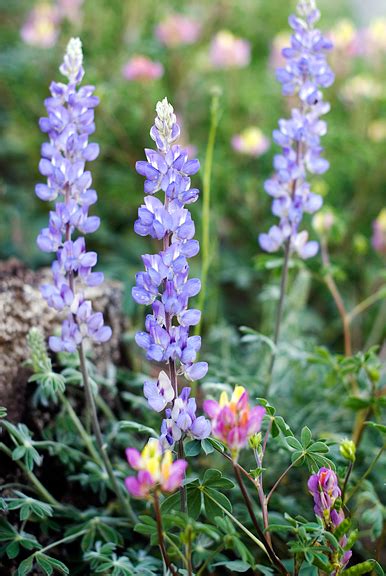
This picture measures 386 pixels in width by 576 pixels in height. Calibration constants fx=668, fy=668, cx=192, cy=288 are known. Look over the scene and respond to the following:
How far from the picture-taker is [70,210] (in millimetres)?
1294

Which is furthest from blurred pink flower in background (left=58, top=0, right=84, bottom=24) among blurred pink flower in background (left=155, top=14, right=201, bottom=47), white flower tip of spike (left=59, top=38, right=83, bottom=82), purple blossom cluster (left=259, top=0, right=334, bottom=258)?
white flower tip of spike (left=59, top=38, right=83, bottom=82)

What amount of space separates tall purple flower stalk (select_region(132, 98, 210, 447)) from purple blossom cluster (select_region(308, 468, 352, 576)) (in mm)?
225

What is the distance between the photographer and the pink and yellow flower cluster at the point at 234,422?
1038 millimetres

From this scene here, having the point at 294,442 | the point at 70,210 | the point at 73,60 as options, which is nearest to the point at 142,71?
the point at 73,60

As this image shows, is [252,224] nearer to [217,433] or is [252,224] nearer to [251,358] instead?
[251,358]

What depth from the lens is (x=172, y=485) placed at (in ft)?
3.24

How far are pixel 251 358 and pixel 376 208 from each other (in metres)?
1.12

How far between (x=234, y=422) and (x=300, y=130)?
2.49 feet

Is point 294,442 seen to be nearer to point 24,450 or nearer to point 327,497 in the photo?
point 327,497

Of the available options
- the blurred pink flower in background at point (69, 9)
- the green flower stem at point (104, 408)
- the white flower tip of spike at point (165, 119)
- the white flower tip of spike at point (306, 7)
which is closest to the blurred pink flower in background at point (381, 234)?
the white flower tip of spike at point (306, 7)

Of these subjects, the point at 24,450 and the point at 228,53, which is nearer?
the point at 24,450

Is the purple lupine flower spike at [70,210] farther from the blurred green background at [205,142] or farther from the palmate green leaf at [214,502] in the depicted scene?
the blurred green background at [205,142]

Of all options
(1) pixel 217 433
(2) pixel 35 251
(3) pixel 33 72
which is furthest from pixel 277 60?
(1) pixel 217 433

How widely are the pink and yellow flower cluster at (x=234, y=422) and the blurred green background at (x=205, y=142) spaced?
4.61 ft
